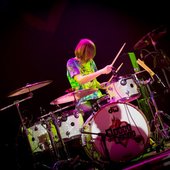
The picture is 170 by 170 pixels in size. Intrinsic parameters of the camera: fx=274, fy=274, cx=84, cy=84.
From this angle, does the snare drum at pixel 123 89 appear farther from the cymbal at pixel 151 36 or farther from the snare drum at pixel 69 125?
the snare drum at pixel 69 125

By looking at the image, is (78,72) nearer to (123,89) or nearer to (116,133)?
(123,89)

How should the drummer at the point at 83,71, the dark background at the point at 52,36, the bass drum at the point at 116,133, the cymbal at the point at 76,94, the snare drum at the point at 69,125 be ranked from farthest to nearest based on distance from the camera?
the dark background at the point at 52,36 → the snare drum at the point at 69,125 → the drummer at the point at 83,71 → the bass drum at the point at 116,133 → the cymbal at the point at 76,94

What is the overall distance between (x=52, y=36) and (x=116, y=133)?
127 inches

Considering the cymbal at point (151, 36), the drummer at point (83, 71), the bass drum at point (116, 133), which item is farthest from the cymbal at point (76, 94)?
the cymbal at point (151, 36)

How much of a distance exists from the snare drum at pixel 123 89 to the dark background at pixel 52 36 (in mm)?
2356

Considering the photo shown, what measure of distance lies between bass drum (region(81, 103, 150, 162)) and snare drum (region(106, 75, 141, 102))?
12 cm

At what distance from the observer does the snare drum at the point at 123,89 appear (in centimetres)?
409

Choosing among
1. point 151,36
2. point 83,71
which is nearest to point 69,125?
point 83,71

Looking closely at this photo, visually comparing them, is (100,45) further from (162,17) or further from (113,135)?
(113,135)

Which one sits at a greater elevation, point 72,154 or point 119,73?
point 119,73

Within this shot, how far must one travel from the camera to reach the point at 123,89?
161 inches

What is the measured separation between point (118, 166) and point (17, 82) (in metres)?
3.24

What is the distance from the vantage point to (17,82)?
6102 millimetres

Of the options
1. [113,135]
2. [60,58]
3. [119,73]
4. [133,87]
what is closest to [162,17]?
[119,73]
